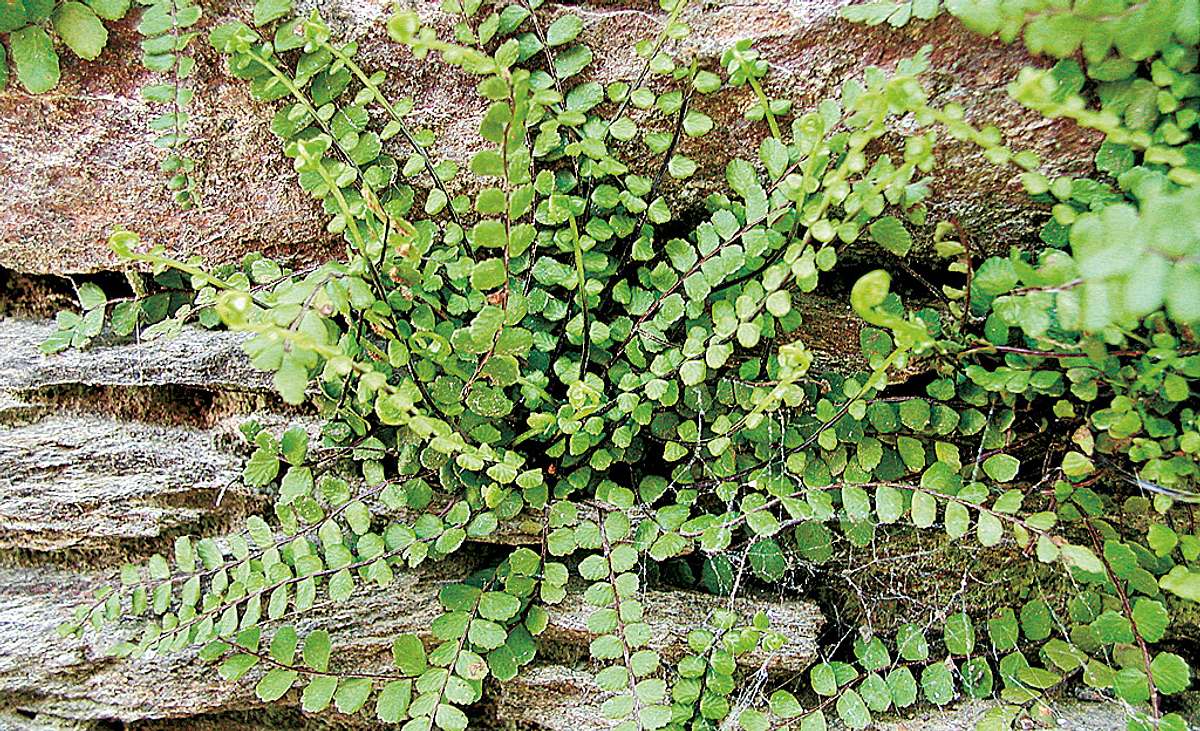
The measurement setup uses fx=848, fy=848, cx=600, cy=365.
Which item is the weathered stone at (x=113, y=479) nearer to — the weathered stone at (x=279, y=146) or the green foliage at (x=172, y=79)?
the weathered stone at (x=279, y=146)

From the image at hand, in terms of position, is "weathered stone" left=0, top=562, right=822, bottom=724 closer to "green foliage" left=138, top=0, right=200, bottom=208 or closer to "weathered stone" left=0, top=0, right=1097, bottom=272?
"weathered stone" left=0, top=0, right=1097, bottom=272

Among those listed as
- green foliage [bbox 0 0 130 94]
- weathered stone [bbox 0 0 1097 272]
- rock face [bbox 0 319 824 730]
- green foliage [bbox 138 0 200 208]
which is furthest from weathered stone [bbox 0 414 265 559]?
green foliage [bbox 0 0 130 94]

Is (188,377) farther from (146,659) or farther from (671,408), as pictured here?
(671,408)

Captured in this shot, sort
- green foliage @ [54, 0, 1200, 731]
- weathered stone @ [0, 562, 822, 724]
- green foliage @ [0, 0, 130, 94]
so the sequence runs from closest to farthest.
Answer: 1. green foliage @ [54, 0, 1200, 731]
2. green foliage @ [0, 0, 130, 94]
3. weathered stone @ [0, 562, 822, 724]

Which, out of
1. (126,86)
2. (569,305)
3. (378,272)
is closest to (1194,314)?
(569,305)

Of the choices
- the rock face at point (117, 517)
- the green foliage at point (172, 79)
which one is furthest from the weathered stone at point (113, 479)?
the green foliage at point (172, 79)

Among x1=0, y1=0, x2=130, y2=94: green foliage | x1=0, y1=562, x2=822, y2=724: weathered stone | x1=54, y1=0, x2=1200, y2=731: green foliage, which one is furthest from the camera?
x1=0, y1=562, x2=822, y2=724: weathered stone

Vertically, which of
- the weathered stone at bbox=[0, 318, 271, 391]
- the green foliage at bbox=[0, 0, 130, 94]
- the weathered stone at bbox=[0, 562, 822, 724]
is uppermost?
the green foliage at bbox=[0, 0, 130, 94]
